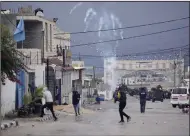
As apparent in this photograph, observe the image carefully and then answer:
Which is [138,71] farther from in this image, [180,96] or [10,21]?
[10,21]

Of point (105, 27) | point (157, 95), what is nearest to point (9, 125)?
point (105, 27)

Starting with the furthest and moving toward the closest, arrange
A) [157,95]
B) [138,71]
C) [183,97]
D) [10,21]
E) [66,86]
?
[157,95], [138,71], [183,97], [66,86], [10,21]

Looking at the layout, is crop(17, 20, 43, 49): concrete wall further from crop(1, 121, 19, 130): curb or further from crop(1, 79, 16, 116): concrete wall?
crop(1, 121, 19, 130): curb

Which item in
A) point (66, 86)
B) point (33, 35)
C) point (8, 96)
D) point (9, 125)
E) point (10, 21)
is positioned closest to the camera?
point (9, 125)

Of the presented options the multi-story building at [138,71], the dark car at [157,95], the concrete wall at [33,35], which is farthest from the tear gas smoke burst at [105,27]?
the dark car at [157,95]

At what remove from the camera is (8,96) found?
2103 cm

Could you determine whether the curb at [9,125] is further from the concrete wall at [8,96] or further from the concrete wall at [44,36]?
the concrete wall at [44,36]

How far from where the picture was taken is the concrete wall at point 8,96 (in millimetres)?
19969

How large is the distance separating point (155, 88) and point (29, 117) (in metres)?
28.8

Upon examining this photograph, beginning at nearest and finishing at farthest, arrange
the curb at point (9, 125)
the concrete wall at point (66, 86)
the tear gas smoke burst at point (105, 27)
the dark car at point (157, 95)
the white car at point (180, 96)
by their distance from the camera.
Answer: the curb at point (9, 125), the tear gas smoke burst at point (105, 27), the concrete wall at point (66, 86), the white car at point (180, 96), the dark car at point (157, 95)

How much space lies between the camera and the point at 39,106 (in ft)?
70.2

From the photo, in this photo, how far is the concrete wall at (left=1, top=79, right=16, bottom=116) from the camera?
65.5 feet

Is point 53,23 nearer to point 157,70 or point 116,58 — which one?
point 116,58

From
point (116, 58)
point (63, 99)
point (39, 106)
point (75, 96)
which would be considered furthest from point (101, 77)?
point (39, 106)
